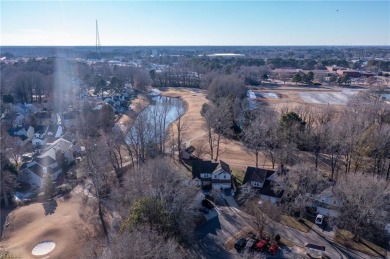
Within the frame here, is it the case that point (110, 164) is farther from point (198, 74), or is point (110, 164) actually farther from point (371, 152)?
point (198, 74)

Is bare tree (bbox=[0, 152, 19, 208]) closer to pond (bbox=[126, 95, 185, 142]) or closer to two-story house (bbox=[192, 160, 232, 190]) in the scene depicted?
pond (bbox=[126, 95, 185, 142])

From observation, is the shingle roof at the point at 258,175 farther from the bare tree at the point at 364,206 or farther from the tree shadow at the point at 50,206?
the tree shadow at the point at 50,206

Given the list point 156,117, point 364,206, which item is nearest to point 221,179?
point 364,206

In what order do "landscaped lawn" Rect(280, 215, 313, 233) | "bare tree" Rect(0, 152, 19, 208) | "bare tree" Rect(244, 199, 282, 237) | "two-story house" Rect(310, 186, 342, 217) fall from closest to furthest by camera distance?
"bare tree" Rect(244, 199, 282, 237), "landscaped lawn" Rect(280, 215, 313, 233), "two-story house" Rect(310, 186, 342, 217), "bare tree" Rect(0, 152, 19, 208)

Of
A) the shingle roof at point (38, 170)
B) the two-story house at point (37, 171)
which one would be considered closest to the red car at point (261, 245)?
the two-story house at point (37, 171)

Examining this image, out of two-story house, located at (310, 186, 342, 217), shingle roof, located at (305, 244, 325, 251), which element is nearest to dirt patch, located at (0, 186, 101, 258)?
shingle roof, located at (305, 244, 325, 251)

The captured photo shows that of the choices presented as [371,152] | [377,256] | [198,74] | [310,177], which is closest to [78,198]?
[310,177]

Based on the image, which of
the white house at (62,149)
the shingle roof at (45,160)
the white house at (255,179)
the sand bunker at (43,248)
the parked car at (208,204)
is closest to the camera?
the sand bunker at (43,248)
